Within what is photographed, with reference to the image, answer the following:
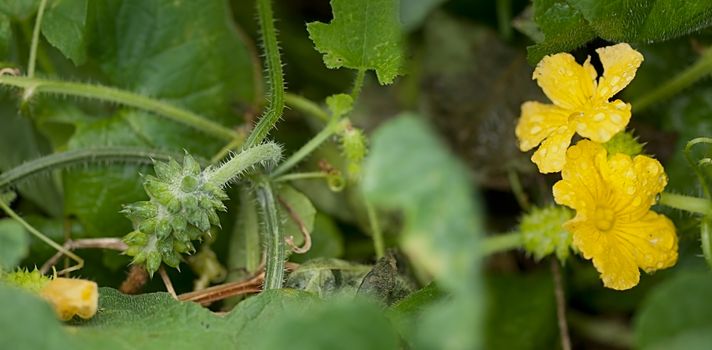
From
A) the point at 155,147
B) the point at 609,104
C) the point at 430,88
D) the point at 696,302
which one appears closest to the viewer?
the point at 696,302

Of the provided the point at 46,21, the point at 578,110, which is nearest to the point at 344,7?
the point at 578,110

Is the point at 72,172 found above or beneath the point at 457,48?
beneath

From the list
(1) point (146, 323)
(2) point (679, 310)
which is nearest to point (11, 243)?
(1) point (146, 323)

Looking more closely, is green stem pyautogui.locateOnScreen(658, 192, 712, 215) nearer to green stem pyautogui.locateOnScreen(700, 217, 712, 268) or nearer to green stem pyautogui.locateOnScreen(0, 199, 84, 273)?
green stem pyautogui.locateOnScreen(700, 217, 712, 268)

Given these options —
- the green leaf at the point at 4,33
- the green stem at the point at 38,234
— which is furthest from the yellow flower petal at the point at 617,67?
the green leaf at the point at 4,33

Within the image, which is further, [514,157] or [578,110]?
[514,157]

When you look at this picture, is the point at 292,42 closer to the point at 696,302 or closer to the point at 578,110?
the point at 578,110

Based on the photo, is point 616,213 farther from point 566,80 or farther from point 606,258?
point 566,80

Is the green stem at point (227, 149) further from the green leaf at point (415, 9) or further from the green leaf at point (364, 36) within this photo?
the green leaf at point (415, 9)
